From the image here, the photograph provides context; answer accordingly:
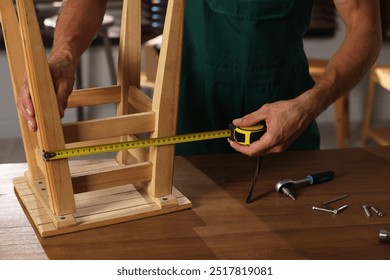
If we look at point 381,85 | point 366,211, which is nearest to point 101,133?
point 366,211

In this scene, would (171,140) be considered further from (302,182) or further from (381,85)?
(381,85)

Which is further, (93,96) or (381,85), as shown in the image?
(381,85)

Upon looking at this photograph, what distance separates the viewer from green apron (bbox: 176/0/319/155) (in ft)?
6.57

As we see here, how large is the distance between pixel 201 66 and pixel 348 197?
0.70 m

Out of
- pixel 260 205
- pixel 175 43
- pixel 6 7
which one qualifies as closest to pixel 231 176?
pixel 260 205

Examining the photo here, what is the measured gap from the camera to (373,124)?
5820 mm

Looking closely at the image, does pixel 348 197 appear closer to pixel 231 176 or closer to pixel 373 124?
pixel 231 176

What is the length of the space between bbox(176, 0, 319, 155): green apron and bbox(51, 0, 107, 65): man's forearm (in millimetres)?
357

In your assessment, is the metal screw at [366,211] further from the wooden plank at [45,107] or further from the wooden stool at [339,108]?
the wooden stool at [339,108]

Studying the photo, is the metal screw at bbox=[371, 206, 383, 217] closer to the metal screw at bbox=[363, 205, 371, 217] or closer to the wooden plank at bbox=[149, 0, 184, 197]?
the metal screw at bbox=[363, 205, 371, 217]

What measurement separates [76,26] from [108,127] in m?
0.39

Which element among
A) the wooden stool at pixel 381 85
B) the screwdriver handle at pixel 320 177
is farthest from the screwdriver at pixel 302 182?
the wooden stool at pixel 381 85

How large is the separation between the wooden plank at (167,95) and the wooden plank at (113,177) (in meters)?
0.02

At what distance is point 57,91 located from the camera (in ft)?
4.91
